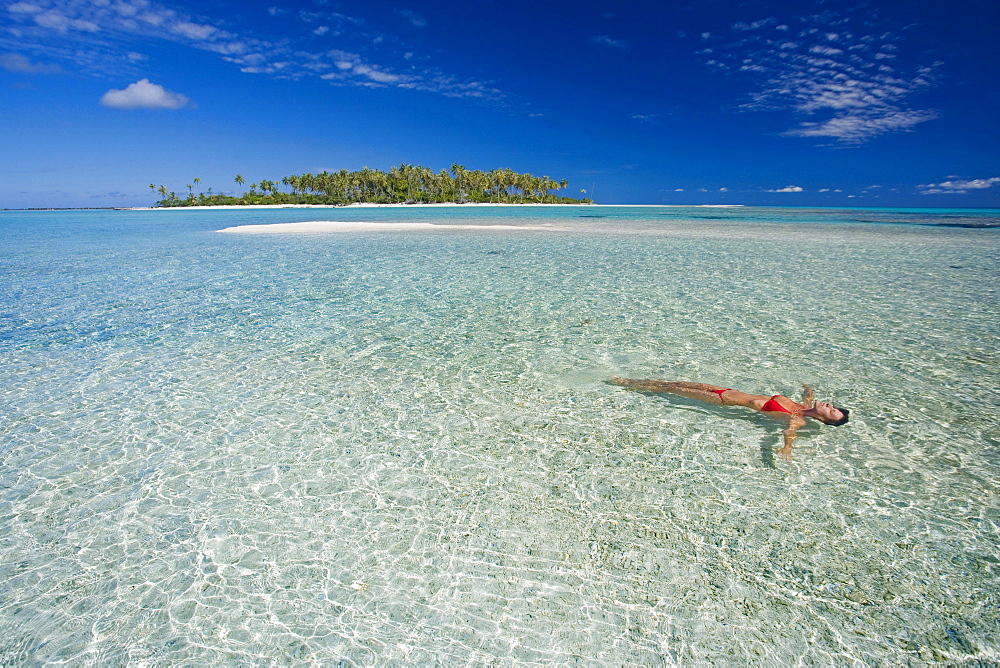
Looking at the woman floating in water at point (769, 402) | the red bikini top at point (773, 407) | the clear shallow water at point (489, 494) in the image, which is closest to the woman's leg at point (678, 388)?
the woman floating in water at point (769, 402)

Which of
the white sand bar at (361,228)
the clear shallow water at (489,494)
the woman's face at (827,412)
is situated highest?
the white sand bar at (361,228)

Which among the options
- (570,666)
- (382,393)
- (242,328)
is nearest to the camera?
(570,666)

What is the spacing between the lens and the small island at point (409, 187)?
10350cm

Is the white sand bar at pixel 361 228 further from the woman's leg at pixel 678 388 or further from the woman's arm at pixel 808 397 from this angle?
the woman's arm at pixel 808 397

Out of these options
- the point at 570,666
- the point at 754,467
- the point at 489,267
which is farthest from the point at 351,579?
the point at 489,267

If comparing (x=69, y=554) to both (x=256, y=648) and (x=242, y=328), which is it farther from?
(x=242, y=328)

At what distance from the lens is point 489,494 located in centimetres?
363

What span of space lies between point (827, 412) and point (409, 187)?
343 feet

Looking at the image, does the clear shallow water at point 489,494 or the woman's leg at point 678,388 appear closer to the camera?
the clear shallow water at point 489,494

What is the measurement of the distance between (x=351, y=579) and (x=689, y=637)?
1.88 metres

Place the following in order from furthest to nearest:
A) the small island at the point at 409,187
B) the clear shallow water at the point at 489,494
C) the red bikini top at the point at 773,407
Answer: the small island at the point at 409,187 → the red bikini top at the point at 773,407 → the clear shallow water at the point at 489,494

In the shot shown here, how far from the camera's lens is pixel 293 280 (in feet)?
40.0

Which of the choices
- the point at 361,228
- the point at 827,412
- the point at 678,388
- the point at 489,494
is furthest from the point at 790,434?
the point at 361,228

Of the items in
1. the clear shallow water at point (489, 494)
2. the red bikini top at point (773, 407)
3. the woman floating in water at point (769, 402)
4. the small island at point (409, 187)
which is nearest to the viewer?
the clear shallow water at point (489, 494)
